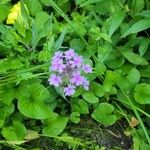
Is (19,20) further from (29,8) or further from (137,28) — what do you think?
(137,28)

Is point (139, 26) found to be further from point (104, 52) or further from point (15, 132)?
point (15, 132)

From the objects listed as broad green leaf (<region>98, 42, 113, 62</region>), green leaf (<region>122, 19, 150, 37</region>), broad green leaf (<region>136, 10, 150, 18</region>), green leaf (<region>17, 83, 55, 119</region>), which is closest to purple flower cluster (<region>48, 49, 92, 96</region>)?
green leaf (<region>17, 83, 55, 119</region>)

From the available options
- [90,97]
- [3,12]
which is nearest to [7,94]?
[90,97]

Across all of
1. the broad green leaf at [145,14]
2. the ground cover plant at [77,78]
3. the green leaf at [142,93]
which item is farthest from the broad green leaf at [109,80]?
the broad green leaf at [145,14]

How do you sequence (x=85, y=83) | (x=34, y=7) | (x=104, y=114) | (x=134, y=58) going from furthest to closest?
(x=34, y=7), (x=134, y=58), (x=104, y=114), (x=85, y=83)

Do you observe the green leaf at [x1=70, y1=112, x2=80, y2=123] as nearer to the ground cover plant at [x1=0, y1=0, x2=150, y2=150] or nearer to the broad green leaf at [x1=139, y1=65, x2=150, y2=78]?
the ground cover plant at [x1=0, y1=0, x2=150, y2=150]
